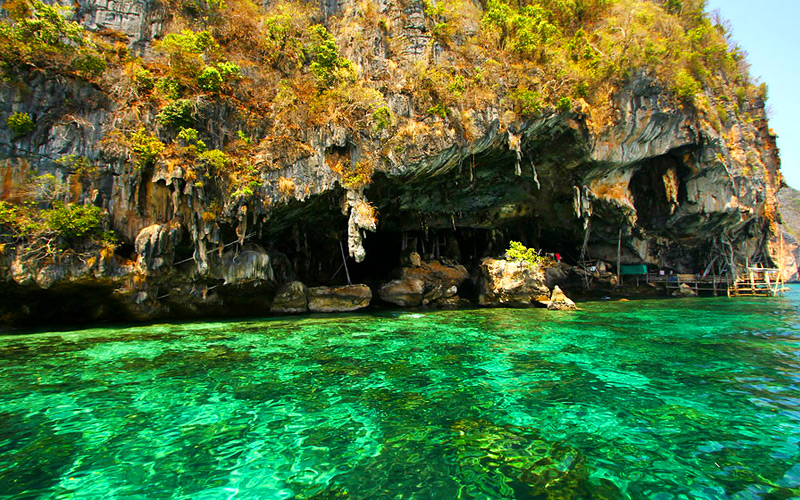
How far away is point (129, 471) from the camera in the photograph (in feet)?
12.5

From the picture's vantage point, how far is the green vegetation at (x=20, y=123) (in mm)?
13094

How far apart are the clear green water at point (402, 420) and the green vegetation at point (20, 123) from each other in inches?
336

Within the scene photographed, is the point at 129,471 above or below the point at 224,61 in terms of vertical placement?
below

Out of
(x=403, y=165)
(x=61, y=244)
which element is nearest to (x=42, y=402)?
(x=61, y=244)

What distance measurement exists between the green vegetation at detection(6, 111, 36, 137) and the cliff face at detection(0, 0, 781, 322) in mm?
218

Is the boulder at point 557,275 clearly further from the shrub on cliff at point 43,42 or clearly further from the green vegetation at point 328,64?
the shrub on cliff at point 43,42

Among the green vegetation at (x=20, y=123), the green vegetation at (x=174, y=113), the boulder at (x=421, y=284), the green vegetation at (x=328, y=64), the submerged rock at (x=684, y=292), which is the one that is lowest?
the submerged rock at (x=684, y=292)

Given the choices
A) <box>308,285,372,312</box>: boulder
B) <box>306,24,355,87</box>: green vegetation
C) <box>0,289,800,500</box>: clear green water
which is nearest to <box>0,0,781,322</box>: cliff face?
<box>306,24,355,87</box>: green vegetation

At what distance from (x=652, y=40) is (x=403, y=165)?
18.2 m

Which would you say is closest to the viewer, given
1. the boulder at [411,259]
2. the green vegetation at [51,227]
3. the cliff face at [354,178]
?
the green vegetation at [51,227]

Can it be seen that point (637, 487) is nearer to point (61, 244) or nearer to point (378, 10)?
point (61, 244)

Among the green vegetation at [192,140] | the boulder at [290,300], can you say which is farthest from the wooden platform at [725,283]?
the green vegetation at [192,140]

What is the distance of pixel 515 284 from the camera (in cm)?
1958

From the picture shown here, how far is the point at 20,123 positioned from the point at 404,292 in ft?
60.0
